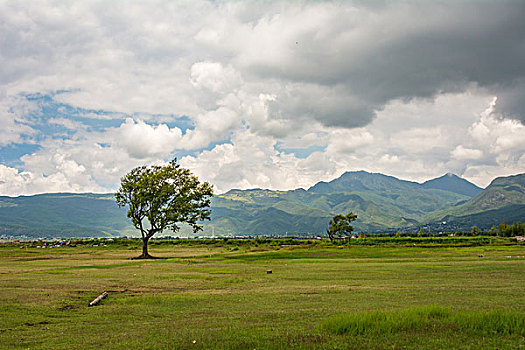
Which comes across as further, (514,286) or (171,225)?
(171,225)

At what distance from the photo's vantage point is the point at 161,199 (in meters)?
86.4

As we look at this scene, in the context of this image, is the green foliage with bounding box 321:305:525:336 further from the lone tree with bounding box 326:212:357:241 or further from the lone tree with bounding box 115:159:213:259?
the lone tree with bounding box 326:212:357:241

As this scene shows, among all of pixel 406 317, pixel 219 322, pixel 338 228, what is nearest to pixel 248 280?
pixel 219 322

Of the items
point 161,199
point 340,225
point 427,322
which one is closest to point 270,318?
point 427,322

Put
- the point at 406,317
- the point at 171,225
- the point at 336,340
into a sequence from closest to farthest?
the point at 336,340 → the point at 406,317 → the point at 171,225

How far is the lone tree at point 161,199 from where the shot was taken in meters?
85.2

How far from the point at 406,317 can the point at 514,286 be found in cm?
1541

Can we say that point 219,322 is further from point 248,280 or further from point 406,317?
point 248,280

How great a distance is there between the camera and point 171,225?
→ 87562 mm

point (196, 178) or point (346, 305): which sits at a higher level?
point (196, 178)

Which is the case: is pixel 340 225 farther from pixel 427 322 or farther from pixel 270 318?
pixel 427 322

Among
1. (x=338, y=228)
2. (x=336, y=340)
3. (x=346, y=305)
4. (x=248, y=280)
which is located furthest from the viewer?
(x=338, y=228)

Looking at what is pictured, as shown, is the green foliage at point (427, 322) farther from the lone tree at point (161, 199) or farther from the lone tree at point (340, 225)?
the lone tree at point (340, 225)

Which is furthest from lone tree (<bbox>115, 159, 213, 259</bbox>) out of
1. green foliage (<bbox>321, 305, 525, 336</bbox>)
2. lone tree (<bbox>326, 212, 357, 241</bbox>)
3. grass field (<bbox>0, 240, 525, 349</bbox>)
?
lone tree (<bbox>326, 212, 357, 241</bbox>)
